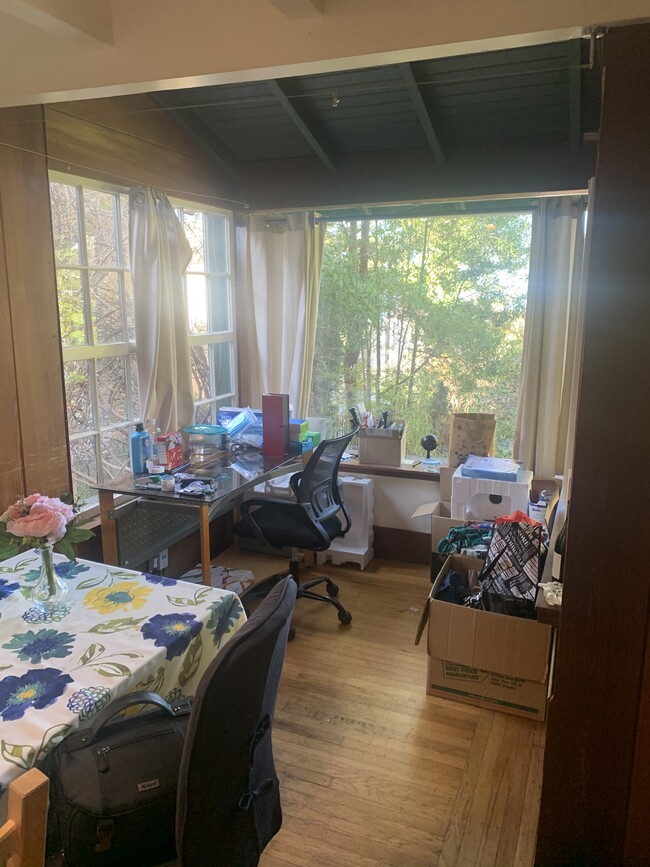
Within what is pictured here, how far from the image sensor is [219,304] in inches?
158

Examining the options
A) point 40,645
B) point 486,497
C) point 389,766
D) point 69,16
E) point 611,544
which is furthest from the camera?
point 486,497

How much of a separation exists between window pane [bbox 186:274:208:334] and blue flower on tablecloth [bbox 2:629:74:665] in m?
2.30

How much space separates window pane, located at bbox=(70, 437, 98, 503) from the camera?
3.03m

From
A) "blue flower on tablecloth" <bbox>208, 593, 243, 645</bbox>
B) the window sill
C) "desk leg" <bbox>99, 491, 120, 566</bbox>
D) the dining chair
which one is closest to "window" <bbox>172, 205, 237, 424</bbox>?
the window sill

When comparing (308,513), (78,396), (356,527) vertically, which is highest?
(78,396)

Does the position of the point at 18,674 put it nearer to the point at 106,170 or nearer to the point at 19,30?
the point at 19,30

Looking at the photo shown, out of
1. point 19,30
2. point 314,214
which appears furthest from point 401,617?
point 19,30

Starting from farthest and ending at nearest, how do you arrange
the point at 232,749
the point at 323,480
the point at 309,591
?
1. the point at 309,591
2. the point at 323,480
3. the point at 232,749

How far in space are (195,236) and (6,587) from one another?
246cm

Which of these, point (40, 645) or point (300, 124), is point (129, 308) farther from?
point (40, 645)

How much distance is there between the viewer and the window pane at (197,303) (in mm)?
3723

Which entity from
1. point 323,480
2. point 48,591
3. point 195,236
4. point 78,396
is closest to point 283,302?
point 195,236

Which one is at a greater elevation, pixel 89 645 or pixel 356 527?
pixel 89 645

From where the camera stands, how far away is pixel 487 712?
8.35 feet
